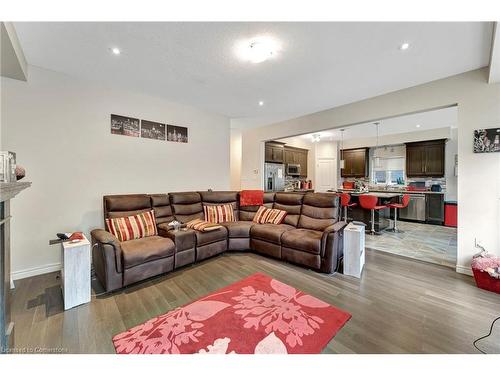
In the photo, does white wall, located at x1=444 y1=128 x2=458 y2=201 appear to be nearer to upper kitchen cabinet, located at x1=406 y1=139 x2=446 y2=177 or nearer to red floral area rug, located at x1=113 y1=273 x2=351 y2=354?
upper kitchen cabinet, located at x1=406 y1=139 x2=446 y2=177

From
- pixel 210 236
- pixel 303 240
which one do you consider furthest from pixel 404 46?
pixel 210 236

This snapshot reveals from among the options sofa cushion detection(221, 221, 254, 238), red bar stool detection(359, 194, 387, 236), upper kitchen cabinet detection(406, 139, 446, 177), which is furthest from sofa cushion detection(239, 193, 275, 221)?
upper kitchen cabinet detection(406, 139, 446, 177)

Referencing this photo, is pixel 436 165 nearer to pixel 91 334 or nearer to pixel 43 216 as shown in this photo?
pixel 91 334

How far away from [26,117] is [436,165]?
890 cm

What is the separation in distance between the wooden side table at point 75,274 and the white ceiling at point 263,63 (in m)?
2.14

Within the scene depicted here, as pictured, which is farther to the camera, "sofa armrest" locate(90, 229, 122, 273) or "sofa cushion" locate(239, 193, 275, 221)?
"sofa cushion" locate(239, 193, 275, 221)

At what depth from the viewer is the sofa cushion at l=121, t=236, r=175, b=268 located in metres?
2.38

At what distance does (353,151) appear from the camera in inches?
Result: 300

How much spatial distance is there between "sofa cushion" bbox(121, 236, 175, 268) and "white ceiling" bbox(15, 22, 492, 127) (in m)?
2.26

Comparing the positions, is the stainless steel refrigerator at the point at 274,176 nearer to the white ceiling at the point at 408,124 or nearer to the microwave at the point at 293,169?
the microwave at the point at 293,169

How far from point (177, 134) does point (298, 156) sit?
510 cm

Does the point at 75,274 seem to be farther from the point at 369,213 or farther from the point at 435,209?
the point at 435,209

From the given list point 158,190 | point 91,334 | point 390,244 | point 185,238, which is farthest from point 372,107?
point 91,334
